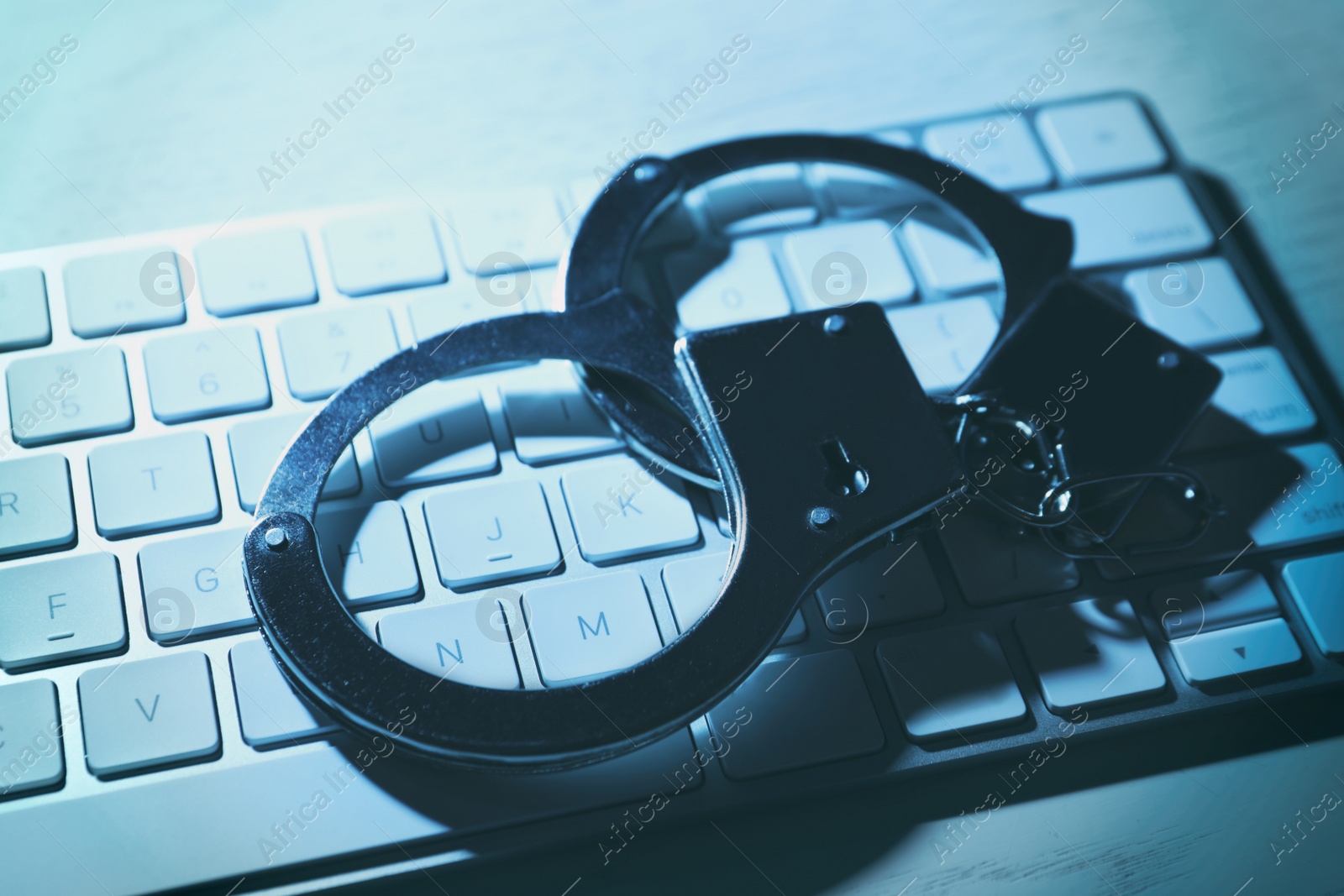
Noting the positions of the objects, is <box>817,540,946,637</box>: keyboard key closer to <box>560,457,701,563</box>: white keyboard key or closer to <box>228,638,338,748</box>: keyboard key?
<box>560,457,701,563</box>: white keyboard key

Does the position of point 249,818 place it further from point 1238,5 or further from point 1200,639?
point 1238,5

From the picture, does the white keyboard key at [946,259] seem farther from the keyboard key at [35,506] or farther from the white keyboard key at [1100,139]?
the keyboard key at [35,506]

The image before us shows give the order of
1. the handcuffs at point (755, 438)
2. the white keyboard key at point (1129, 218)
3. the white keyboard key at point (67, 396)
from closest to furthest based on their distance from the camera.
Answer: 1. the handcuffs at point (755, 438)
2. the white keyboard key at point (67, 396)
3. the white keyboard key at point (1129, 218)

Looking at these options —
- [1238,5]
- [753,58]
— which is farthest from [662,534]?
[1238,5]

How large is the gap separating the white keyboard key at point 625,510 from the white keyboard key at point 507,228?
151 mm

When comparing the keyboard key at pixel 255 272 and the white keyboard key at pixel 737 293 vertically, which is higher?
the keyboard key at pixel 255 272

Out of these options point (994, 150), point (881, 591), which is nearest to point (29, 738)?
point (881, 591)

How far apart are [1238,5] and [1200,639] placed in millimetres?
575

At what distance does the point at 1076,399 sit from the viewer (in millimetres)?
596

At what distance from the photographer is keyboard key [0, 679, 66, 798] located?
1.62 feet

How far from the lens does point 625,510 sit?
57 cm

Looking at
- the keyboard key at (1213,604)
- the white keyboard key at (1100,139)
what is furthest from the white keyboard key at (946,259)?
the keyboard key at (1213,604)

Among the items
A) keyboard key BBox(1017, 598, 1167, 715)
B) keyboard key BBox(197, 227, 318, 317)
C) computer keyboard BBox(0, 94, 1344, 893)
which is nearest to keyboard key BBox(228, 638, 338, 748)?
computer keyboard BBox(0, 94, 1344, 893)

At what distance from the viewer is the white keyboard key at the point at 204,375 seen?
0.58 metres
